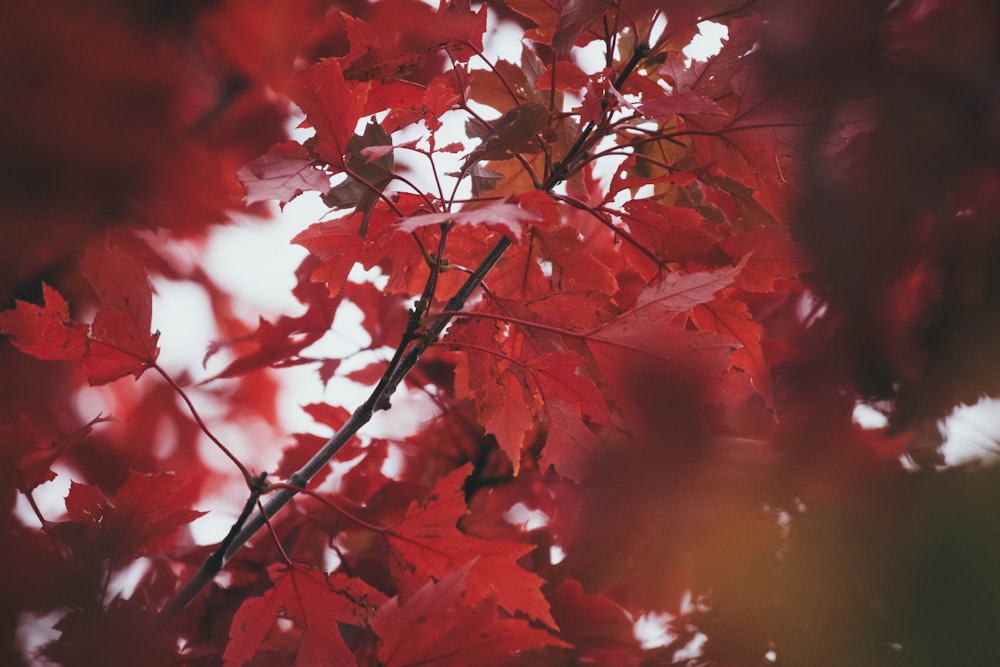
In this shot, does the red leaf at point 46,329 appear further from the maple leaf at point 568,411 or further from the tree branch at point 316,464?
the maple leaf at point 568,411

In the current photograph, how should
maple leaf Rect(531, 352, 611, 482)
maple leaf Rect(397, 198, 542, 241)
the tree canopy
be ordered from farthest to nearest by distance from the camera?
1. maple leaf Rect(531, 352, 611, 482)
2. maple leaf Rect(397, 198, 542, 241)
3. the tree canopy

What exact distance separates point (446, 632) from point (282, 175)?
0.33 metres

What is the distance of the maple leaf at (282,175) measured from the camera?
438mm

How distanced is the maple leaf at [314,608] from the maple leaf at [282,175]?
0.91ft

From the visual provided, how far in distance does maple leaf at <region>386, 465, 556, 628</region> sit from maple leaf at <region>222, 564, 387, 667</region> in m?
0.05

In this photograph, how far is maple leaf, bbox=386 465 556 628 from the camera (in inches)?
20.8

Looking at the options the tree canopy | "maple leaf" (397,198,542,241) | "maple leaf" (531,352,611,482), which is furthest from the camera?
"maple leaf" (531,352,611,482)

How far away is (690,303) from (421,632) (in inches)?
11.3

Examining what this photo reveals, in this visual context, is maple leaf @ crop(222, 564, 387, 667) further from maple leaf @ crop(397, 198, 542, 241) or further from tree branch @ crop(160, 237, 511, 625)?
maple leaf @ crop(397, 198, 542, 241)

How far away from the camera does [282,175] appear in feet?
1.49

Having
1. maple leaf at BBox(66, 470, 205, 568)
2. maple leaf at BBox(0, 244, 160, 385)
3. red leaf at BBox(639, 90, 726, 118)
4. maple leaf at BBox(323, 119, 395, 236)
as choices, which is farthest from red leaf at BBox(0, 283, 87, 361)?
red leaf at BBox(639, 90, 726, 118)

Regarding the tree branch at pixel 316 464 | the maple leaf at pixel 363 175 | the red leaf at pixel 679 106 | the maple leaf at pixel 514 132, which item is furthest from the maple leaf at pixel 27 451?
the red leaf at pixel 679 106

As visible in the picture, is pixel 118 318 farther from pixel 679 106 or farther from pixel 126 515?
pixel 679 106

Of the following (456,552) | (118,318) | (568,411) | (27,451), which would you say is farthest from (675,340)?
(27,451)
